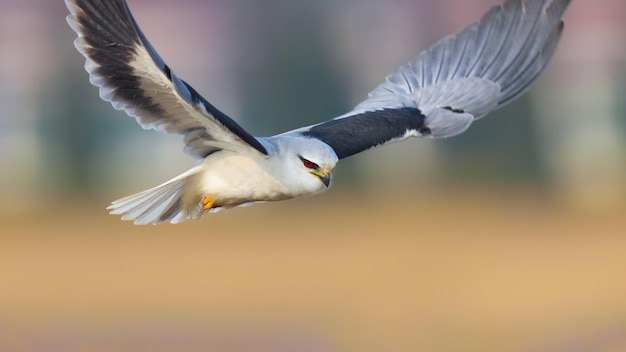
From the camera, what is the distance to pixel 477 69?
8.80m

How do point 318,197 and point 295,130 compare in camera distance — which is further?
point 318,197

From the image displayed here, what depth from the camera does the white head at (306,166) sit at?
6.77m

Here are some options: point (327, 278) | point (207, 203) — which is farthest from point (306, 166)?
point (327, 278)

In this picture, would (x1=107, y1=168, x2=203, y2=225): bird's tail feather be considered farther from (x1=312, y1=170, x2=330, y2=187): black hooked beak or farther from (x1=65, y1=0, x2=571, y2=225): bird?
(x1=312, y1=170, x2=330, y2=187): black hooked beak

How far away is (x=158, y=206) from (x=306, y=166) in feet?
3.06

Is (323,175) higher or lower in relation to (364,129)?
lower

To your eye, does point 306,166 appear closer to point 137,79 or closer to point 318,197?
point 137,79

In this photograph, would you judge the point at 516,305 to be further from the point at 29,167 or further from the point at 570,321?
the point at 29,167

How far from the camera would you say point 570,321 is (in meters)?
11.8

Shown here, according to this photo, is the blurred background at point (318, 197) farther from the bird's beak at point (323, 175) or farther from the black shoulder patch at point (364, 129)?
the bird's beak at point (323, 175)

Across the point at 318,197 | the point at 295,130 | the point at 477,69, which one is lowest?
the point at 295,130

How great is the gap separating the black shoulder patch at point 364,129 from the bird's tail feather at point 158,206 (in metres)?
0.71

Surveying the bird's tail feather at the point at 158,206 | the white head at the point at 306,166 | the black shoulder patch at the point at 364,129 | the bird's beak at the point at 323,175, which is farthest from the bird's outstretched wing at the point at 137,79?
the black shoulder patch at the point at 364,129

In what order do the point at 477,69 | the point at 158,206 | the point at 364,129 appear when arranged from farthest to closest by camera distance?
the point at 477,69
the point at 364,129
the point at 158,206
